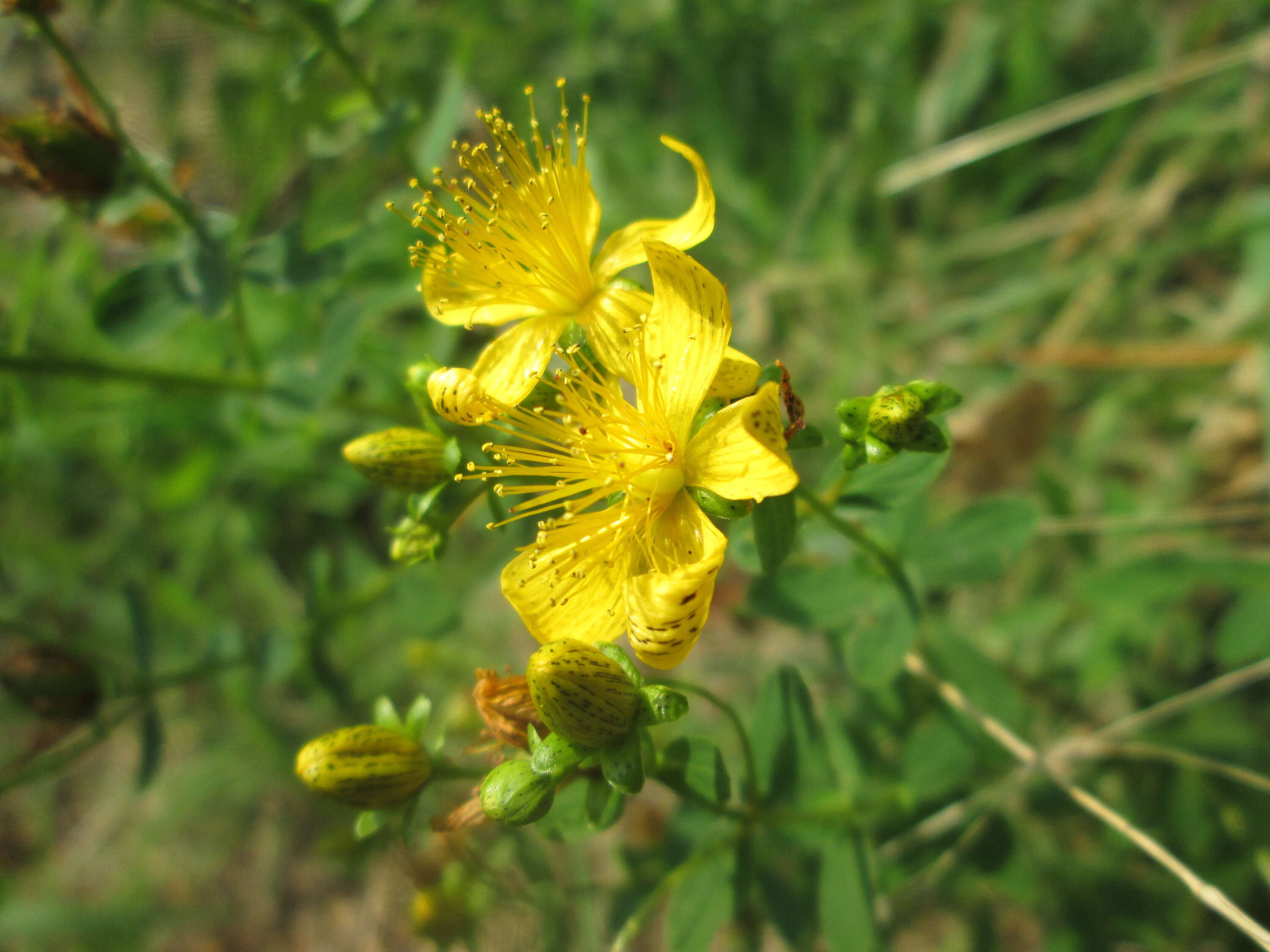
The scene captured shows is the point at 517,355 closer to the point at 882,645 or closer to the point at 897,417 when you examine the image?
the point at 897,417

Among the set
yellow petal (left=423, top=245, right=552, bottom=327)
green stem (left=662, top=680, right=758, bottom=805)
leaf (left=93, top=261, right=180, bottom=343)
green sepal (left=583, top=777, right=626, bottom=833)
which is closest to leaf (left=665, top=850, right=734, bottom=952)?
green stem (left=662, top=680, right=758, bottom=805)

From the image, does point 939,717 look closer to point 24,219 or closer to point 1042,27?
point 1042,27

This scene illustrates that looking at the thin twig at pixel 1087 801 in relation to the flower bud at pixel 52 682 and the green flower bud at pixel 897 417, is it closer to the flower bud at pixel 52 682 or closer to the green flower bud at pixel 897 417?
the green flower bud at pixel 897 417

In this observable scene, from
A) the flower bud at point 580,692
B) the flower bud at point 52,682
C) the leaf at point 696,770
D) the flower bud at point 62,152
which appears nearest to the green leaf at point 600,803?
the leaf at point 696,770

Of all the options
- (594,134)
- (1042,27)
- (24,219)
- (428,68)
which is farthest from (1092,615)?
(24,219)

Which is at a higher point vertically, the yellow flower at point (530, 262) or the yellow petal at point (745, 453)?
the yellow flower at point (530, 262)

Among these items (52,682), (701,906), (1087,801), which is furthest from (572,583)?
(52,682)
